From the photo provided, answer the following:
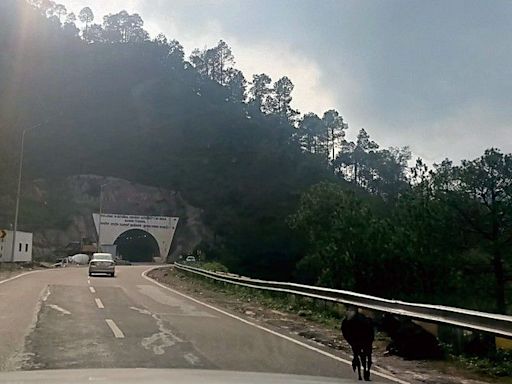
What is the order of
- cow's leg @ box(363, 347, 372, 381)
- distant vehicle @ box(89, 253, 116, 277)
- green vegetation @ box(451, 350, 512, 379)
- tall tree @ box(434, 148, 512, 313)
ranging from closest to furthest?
cow's leg @ box(363, 347, 372, 381)
green vegetation @ box(451, 350, 512, 379)
distant vehicle @ box(89, 253, 116, 277)
tall tree @ box(434, 148, 512, 313)

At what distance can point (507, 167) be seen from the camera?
49562 millimetres

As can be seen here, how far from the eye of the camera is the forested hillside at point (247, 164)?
49.7m

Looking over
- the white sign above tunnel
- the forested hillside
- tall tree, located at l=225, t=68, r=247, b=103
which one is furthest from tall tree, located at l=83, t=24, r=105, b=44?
the white sign above tunnel

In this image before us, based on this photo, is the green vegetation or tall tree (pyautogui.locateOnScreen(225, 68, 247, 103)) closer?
the green vegetation

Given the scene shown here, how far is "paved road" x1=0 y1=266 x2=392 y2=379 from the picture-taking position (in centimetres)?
932

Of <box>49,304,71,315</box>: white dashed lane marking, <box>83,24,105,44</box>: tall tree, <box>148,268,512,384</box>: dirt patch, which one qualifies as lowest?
<box>148,268,512,384</box>: dirt patch

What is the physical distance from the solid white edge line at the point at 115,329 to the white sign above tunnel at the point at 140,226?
68.4m

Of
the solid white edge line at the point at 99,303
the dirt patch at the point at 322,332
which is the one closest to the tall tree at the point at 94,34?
the dirt patch at the point at 322,332

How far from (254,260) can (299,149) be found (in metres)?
38.9

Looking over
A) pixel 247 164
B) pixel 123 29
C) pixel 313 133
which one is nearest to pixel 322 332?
pixel 247 164

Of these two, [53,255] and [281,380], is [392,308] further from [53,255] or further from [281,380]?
[53,255]

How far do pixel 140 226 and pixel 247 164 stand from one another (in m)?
30.3

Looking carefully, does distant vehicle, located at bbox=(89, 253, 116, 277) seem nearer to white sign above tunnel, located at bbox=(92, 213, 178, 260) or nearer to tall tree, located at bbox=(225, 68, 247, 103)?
white sign above tunnel, located at bbox=(92, 213, 178, 260)

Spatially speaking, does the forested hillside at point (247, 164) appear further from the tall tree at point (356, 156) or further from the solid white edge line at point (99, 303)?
the solid white edge line at point (99, 303)
